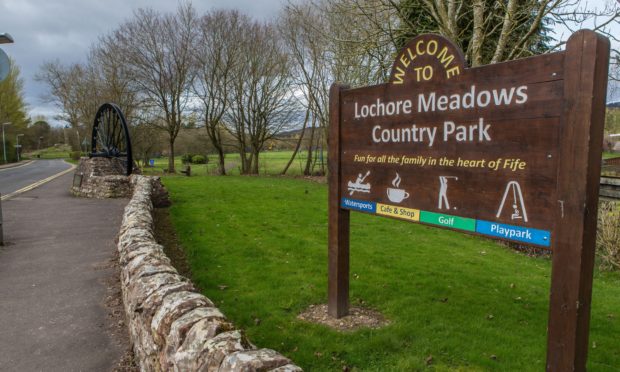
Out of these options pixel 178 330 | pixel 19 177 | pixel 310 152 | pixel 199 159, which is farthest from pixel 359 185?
pixel 199 159

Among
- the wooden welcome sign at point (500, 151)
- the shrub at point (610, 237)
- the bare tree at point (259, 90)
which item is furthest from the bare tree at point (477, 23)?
the bare tree at point (259, 90)

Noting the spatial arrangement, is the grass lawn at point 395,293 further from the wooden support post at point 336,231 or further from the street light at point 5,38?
the street light at point 5,38

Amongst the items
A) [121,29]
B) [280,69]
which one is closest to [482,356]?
[280,69]

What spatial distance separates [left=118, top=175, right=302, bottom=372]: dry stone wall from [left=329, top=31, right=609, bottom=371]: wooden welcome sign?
69.2 inches

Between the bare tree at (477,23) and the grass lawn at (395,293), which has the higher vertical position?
the bare tree at (477,23)

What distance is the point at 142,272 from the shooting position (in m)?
4.10

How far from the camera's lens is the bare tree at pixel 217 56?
90.3ft

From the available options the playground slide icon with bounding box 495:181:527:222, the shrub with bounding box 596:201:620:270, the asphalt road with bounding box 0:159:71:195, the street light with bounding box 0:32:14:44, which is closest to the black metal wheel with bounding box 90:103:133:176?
the asphalt road with bounding box 0:159:71:195

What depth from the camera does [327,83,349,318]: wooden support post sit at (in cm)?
460

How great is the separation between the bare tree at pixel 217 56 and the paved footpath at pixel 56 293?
1928 cm

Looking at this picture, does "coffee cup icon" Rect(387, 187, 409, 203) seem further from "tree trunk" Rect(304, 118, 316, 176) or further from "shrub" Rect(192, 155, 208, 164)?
"shrub" Rect(192, 155, 208, 164)

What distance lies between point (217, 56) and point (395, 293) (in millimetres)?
25340

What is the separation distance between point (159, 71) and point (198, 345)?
28.8 m

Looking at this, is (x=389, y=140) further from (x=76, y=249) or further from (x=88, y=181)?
(x=88, y=181)
